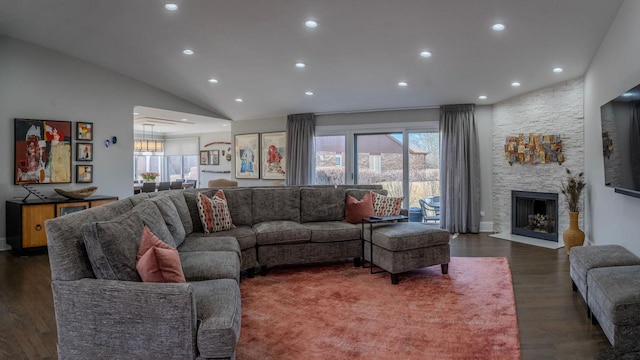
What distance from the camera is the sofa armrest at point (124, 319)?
1.67 metres

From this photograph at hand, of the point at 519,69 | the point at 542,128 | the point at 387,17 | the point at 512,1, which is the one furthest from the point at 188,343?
the point at 542,128

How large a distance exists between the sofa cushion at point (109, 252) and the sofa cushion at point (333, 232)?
2336 millimetres

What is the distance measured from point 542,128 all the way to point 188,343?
605cm

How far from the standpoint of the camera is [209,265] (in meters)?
2.52

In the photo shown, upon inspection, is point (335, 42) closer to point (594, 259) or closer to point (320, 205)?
point (320, 205)

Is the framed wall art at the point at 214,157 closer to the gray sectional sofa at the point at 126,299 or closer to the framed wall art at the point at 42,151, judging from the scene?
the framed wall art at the point at 42,151

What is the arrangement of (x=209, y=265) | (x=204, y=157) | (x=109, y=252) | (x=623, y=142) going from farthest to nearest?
(x=204, y=157), (x=623, y=142), (x=209, y=265), (x=109, y=252)

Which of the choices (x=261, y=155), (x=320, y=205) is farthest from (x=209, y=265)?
(x=261, y=155)

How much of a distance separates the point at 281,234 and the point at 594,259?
2743mm

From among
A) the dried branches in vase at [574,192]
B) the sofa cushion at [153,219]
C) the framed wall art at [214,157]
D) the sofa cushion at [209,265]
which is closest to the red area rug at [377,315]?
the sofa cushion at [209,265]

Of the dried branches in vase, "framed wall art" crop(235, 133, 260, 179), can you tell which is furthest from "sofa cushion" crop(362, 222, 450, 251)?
"framed wall art" crop(235, 133, 260, 179)

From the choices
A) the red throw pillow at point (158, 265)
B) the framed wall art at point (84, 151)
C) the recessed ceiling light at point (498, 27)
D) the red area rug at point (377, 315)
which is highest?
the recessed ceiling light at point (498, 27)

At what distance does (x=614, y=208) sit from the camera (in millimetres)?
3816

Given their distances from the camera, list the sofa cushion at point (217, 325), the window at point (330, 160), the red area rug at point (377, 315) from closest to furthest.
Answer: the sofa cushion at point (217, 325) → the red area rug at point (377, 315) → the window at point (330, 160)
